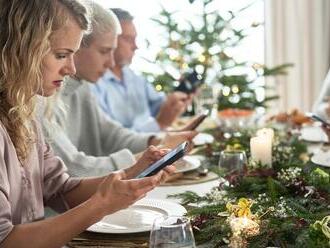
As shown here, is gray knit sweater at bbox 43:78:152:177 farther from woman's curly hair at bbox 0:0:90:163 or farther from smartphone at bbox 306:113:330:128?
smartphone at bbox 306:113:330:128

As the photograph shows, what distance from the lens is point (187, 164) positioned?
183 cm

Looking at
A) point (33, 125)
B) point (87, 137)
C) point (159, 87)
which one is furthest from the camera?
point (159, 87)

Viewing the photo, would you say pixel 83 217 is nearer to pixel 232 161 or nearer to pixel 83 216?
pixel 83 216

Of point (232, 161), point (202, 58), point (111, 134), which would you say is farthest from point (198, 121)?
point (202, 58)

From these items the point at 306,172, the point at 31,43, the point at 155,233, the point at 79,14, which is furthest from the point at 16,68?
the point at 306,172

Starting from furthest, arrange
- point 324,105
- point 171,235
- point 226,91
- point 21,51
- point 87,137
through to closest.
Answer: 1. point 226,91
2. point 87,137
3. point 324,105
4. point 21,51
5. point 171,235

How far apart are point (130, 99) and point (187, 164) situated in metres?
1.39

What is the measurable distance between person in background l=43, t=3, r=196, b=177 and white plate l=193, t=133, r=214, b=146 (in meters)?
0.16

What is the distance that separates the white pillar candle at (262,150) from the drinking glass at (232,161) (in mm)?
42

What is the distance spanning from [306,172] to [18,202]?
0.75 metres

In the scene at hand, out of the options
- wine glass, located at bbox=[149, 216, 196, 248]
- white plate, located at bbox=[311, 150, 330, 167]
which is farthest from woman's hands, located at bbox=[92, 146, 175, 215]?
white plate, located at bbox=[311, 150, 330, 167]

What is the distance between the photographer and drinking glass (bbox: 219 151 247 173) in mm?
1646

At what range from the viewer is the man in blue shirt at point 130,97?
2828 mm

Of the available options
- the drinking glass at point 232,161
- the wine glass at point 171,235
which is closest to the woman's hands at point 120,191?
the wine glass at point 171,235
